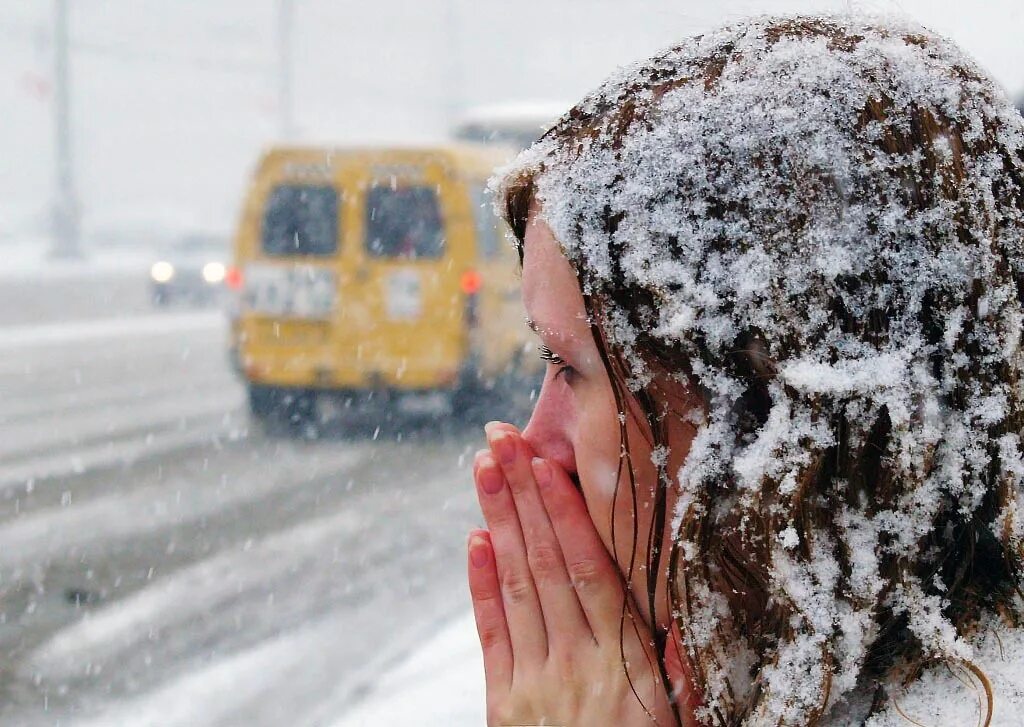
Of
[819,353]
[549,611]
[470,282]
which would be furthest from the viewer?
[470,282]

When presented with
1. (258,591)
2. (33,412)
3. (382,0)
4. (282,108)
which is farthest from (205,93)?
(258,591)

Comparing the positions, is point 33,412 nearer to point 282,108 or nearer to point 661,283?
point 661,283

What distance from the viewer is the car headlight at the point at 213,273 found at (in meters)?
22.4

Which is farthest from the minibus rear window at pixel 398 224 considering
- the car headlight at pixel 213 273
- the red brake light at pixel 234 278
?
the car headlight at pixel 213 273

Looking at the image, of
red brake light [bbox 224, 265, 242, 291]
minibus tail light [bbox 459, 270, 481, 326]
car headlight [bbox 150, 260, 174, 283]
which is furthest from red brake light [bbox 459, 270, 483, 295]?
car headlight [bbox 150, 260, 174, 283]

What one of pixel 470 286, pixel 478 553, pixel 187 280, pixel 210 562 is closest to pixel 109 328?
pixel 187 280

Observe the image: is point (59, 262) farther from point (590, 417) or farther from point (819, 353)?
point (819, 353)

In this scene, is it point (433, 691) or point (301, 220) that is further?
point (301, 220)

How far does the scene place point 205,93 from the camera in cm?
8625

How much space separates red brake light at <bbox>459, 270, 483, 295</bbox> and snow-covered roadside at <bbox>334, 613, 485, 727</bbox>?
16.0ft

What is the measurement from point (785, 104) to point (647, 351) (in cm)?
29

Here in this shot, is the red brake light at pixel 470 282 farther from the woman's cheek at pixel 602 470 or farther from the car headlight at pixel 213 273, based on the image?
the car headlight at pixel 213 273

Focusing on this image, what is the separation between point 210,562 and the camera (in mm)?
5707

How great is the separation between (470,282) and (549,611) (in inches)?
307
